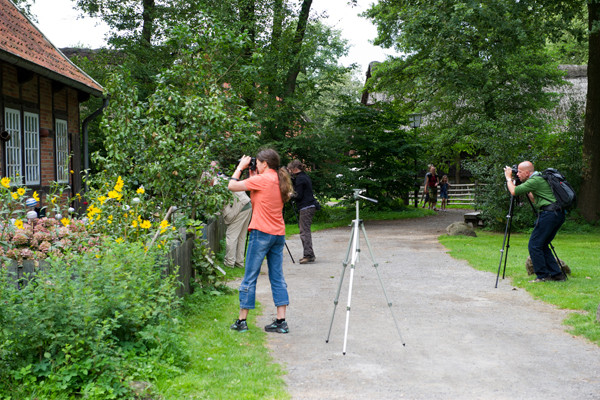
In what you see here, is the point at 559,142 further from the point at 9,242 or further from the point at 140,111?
the point at 9,242

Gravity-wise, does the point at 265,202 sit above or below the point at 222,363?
above

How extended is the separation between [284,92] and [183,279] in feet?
54.3

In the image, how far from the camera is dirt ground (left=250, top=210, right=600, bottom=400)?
17.7 feet

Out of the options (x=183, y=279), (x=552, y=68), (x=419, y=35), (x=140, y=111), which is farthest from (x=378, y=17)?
(x=183, y=279)

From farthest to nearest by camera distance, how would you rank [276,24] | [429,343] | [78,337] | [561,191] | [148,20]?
1. [148,20]
2. [276,24]
3. [561,191]
4. [429,343]
5. [78,337]

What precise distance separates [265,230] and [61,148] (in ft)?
38.3

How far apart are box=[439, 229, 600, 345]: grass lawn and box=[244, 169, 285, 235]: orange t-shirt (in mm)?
3655

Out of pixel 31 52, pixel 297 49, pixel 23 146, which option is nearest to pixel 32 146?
pixel 23 146

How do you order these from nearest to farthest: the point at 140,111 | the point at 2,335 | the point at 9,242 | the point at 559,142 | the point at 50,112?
the point at 2,335
the point at 9,242
the point at 140,111
the point at 50,112
the point at 559,142

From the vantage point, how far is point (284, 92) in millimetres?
23875

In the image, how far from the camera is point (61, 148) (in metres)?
17.0

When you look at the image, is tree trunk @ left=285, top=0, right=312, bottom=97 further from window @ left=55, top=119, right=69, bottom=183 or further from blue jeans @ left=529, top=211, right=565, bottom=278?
blue jeans @ left=529, top=211, right=565, bottom=278

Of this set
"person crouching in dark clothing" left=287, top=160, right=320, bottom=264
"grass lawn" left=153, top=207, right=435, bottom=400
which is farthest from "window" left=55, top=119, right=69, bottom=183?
"grass lawn" left=153, top=207, right=435, bottom=400

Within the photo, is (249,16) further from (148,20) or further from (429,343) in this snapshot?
(429,343)
